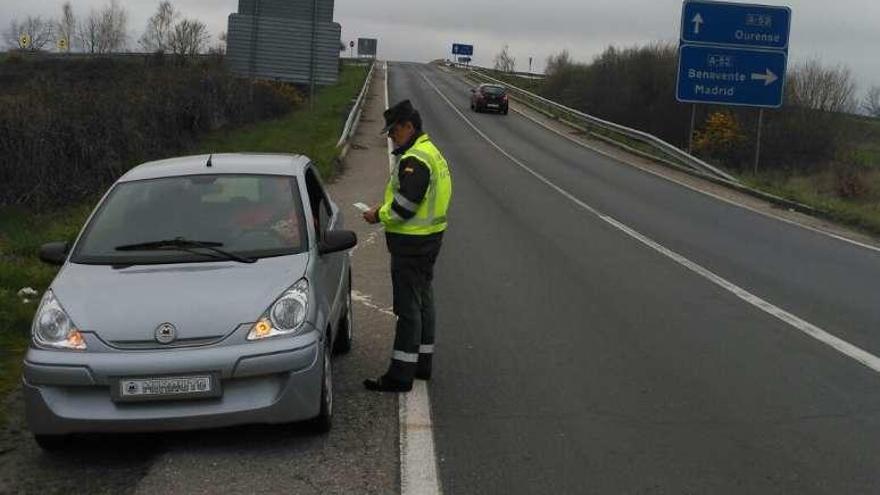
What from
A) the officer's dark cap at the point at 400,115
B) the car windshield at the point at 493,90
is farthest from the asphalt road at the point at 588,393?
the car windshield at the point at 493,90

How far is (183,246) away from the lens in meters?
5.27

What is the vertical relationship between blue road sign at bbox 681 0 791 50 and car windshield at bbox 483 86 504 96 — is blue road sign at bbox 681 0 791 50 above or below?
above

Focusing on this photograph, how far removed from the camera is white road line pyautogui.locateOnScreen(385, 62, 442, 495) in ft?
14.1

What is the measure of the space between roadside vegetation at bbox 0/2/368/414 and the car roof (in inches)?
63.3

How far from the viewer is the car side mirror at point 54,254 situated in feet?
17.7

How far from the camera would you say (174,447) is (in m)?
4.80

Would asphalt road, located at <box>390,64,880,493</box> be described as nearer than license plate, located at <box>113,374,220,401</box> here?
No

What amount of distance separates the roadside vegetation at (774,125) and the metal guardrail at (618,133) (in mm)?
1392

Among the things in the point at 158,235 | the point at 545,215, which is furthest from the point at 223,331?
the point at 545,215

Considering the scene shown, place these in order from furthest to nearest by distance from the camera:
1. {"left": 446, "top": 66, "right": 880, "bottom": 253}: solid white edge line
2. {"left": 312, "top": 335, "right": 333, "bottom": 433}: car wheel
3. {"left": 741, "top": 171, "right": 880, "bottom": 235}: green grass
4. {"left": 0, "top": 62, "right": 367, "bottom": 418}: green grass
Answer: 1. {"left": 741, "top": 171, "right": 880, "bottom": 235}: green grass
2. {"left": 446, "top": 66, "right": 880, "bottom": 253}: solid white edge line
3. {"left": 0, "top": 62, "right": 367, "bottom": 418}: green grass
4. {"left": 312, "top": 335, "right": 333, "bottom": 433}: car wheel

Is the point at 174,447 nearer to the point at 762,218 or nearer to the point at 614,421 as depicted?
the point at 614,421

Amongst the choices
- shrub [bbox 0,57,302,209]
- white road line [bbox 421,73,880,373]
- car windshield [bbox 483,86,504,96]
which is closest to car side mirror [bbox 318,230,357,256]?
white road line [bbox 421,73,880,373]

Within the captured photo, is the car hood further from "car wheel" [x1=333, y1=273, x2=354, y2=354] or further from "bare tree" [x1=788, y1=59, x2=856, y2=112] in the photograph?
"bare tree" [x1=788, y1=59, x2=856, y2=112]

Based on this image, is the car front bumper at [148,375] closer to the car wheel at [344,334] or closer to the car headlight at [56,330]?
the car headlight at [56,330]
